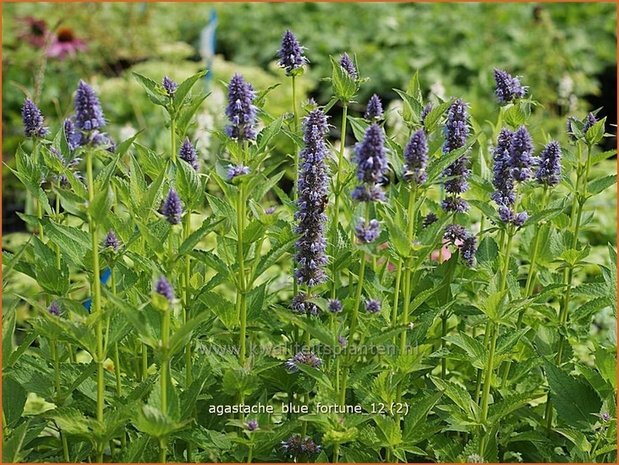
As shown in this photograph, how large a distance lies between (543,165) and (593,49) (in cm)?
674

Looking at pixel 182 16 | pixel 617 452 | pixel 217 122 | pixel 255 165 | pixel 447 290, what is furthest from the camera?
pixel 182 16

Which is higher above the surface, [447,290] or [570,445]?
[447,290]

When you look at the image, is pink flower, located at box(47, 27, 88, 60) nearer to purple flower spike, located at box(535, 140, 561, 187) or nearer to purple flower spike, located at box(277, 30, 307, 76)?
purple flower spike, located at box(277, 30, 307, 76)

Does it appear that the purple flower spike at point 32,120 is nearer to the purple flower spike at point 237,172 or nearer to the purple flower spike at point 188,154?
the purple flower spike at point 188,154

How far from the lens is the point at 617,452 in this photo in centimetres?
273

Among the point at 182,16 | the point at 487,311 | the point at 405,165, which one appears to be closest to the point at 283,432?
the point at 487,311

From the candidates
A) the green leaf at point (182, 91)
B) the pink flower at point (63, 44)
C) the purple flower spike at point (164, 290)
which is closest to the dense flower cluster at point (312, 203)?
the green leaf at point (182, 91)

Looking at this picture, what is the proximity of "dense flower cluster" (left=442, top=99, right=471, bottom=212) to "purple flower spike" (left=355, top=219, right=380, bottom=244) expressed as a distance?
0.40m

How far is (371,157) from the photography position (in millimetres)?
2252

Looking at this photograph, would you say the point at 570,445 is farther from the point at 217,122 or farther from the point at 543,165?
the point at 217,122

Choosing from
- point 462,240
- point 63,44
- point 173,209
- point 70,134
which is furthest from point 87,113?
point 63,44

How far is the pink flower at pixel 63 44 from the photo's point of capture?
7245mm

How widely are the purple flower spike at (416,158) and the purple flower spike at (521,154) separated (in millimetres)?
292

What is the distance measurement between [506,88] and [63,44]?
5.33 m
